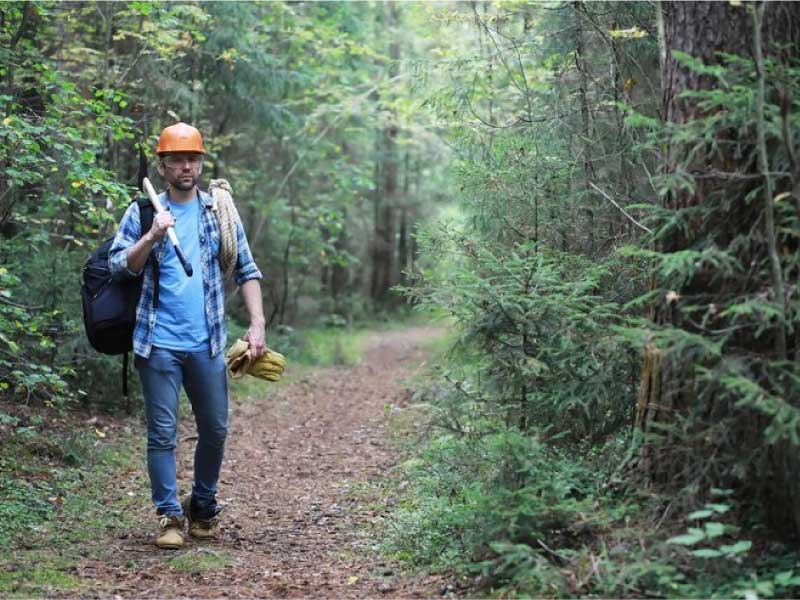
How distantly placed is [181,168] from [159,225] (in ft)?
2.04

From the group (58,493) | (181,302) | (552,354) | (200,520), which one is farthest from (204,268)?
(58,493)

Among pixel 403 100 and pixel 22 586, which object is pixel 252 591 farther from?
pixel 403 100

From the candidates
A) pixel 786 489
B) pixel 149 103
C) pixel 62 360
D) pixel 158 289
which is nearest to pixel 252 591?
pixel 158 289

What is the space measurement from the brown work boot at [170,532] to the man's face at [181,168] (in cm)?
230

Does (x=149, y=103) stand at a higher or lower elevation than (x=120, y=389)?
higher

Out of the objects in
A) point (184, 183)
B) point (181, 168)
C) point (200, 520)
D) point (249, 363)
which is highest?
point (181, 168)

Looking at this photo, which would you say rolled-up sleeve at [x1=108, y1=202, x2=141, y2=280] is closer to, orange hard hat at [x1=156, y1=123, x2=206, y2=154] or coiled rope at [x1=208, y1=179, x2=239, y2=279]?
orange hard hat at [x1=156, y1=123, x2=206, y2=154]

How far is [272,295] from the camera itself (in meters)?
19.5

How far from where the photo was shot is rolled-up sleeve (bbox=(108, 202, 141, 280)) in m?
5.65

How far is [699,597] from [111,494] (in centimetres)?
537

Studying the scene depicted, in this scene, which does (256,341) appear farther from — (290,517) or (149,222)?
(290,517)

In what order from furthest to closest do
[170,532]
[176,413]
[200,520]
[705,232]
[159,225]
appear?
[200,520]
[176,413]
[170,532]
[159,225]
[705,232]

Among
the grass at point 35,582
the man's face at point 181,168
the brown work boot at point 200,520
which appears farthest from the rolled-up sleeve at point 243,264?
the grass at point 35,582

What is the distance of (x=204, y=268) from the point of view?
594 cm
